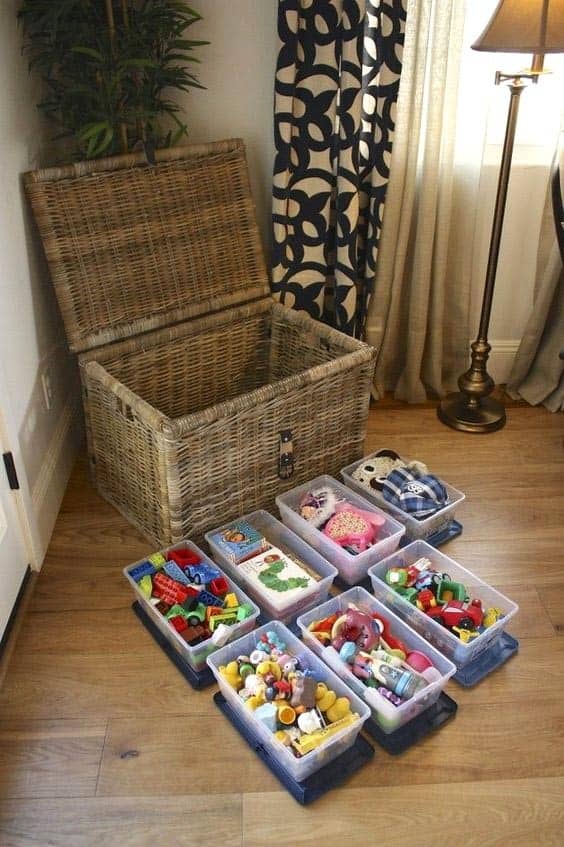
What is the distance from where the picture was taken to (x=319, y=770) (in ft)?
4.90

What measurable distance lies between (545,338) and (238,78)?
132 centimetres

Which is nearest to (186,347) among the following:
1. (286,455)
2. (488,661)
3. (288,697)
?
(286,455)

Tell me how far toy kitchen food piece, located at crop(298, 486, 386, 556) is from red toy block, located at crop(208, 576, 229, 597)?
303 millimetres

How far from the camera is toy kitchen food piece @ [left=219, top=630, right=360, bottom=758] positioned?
1473 millimetres

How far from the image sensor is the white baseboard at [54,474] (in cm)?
198

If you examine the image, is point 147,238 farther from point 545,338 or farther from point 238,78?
point 545,338

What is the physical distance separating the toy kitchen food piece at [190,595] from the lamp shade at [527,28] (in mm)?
1456

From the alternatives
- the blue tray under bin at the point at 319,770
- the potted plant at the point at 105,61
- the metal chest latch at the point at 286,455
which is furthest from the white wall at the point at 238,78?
the blue tray under bin at the point at 319,770

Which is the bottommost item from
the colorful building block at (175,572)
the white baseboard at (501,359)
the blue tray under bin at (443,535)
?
the blue tray under bin at (443,535)

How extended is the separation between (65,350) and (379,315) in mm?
1017

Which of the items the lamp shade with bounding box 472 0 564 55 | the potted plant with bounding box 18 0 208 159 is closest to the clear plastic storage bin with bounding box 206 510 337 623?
the potted plant with bounding box 18 0 208 159

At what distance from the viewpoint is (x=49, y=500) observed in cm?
208

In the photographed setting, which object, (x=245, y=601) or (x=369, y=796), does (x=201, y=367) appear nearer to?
(x=245, y=601)

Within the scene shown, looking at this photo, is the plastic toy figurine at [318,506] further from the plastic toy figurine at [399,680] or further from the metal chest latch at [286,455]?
the plastic toy figurine at [399,680]
